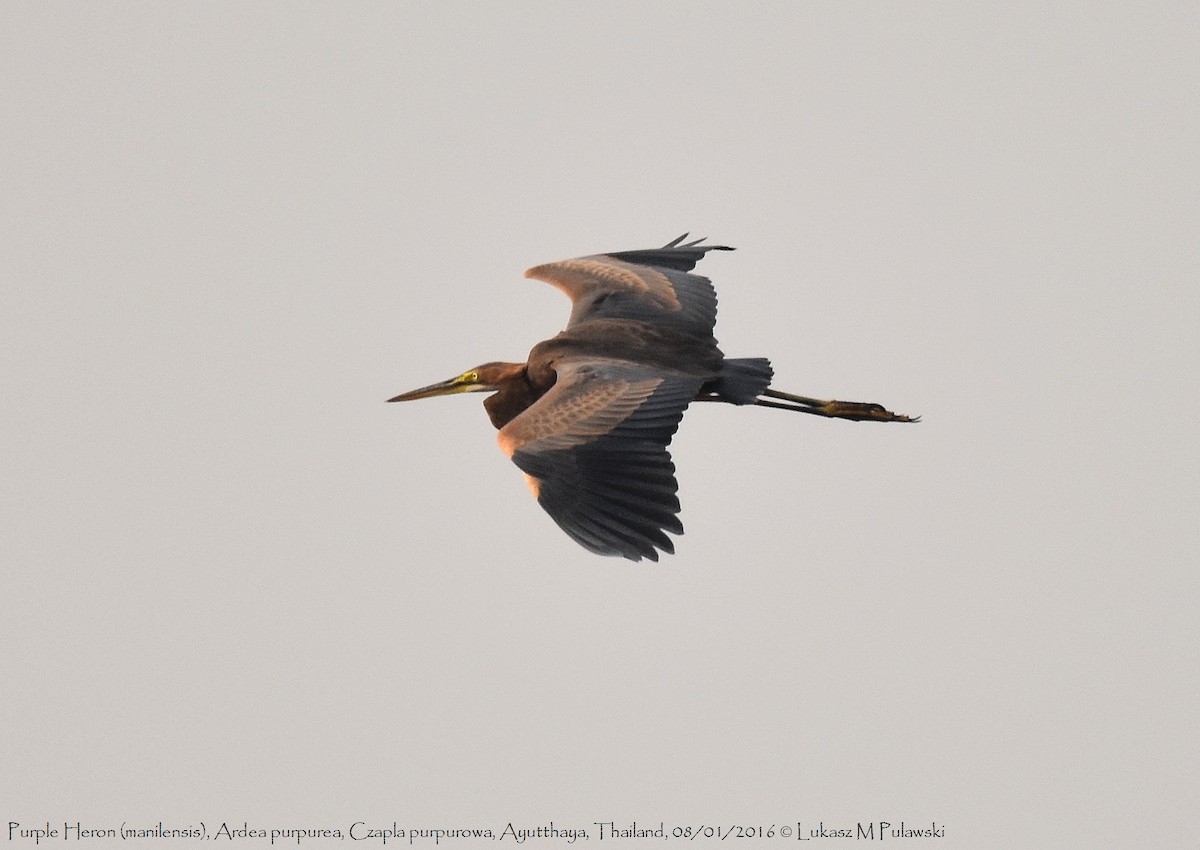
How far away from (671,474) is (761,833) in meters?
1.96

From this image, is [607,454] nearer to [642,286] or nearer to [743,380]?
[743,380]

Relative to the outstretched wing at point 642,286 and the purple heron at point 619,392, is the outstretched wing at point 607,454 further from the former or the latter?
the outstretched wing at point 642,286

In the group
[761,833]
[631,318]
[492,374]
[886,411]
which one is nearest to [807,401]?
[886,411]

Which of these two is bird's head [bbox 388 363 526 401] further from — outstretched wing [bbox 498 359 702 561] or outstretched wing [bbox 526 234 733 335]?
outstretched wing [bbox 498 359 702 561]

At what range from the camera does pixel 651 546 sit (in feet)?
25.7

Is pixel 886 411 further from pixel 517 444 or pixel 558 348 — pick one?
pixel 517 444

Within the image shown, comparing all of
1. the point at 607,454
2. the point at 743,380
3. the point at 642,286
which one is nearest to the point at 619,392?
the point at 607,454

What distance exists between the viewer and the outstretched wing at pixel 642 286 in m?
9.97

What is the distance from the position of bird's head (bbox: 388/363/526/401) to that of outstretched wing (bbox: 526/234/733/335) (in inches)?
19.6

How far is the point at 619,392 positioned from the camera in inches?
345

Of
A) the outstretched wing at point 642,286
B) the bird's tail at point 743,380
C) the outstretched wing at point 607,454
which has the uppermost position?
the outstretched wing at point 642,286

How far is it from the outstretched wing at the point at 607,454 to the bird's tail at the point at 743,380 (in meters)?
0.26

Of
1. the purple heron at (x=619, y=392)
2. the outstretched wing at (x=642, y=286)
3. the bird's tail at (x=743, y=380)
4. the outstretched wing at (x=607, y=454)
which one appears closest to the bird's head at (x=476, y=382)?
the purple heron at (x=619, y=392)

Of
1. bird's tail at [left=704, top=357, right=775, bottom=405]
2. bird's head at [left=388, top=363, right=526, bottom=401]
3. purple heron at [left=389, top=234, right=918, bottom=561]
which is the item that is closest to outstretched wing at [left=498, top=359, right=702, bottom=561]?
purple heron at [left=389, top=234, right=918, bottom=561]
